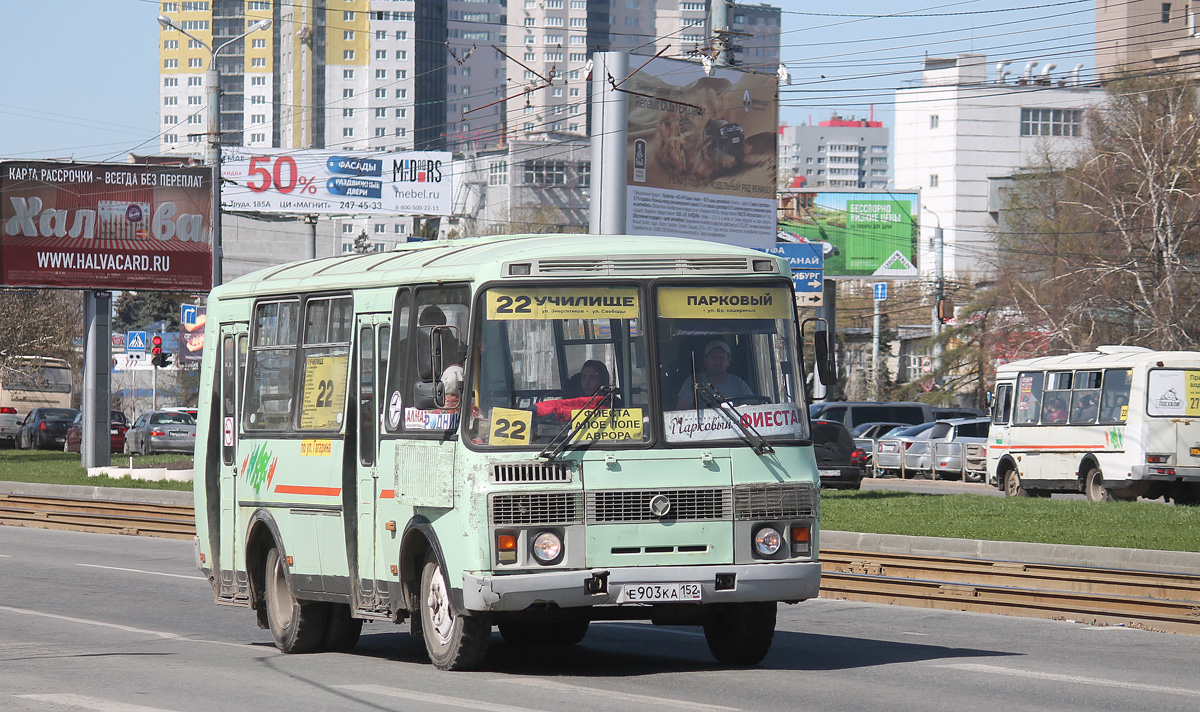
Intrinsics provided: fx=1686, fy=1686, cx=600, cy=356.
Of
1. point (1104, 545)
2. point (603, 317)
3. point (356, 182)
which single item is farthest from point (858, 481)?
point (356, 182)

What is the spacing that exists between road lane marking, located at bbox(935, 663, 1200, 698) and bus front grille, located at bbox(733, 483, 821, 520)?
1.35 metres

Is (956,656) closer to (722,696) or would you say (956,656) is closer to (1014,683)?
(1014,683)

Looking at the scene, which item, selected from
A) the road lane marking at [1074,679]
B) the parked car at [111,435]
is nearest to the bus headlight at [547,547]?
the road lane marking at [1074,679]

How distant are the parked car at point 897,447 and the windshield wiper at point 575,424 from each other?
34116mm

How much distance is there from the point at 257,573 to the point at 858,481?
846 inches

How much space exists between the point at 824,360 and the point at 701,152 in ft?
76.6

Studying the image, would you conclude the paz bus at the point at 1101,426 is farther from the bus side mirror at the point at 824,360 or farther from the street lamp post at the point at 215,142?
the bus side mirror at the point at 824,360

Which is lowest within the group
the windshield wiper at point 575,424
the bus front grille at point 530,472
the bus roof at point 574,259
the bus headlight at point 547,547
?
the bus headlight at point 547,547

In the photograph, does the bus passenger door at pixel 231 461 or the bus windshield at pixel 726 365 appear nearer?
the bus windshield at pixel 726 365

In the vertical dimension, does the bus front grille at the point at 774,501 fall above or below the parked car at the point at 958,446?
above

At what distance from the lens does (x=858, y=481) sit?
32344 mm

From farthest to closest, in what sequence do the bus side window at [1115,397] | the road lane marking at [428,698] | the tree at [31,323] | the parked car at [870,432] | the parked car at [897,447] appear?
the tree at [31,323]
the parked car at [870,432]
the parked car at [897,447]
the bus side window at [1115,397]
the road lane marking at [428,698]

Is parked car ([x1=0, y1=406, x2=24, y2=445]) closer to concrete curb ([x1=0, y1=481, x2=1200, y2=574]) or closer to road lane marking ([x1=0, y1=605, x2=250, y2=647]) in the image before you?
concrete curb ([x1=0, y1=481, x2=1200, y2=574])

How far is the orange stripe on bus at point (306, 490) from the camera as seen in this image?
35.8 feet
